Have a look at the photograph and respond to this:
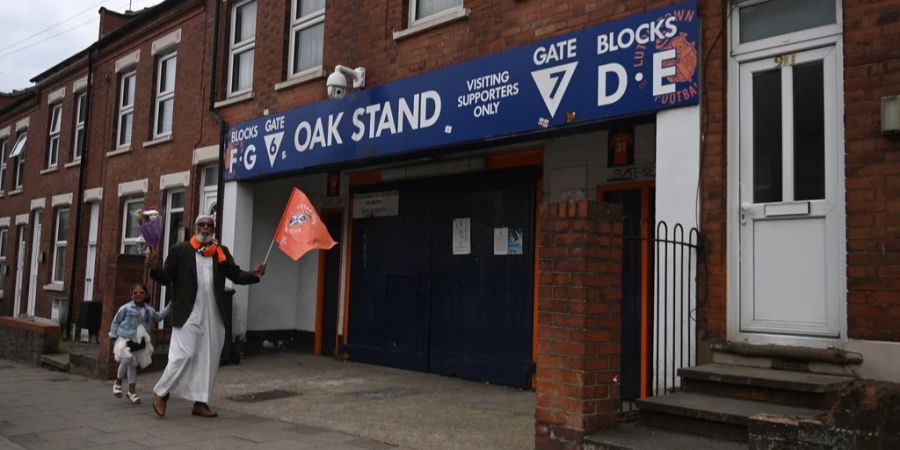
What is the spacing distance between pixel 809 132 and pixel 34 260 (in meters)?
20.0

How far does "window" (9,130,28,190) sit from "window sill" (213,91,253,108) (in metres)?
12.1

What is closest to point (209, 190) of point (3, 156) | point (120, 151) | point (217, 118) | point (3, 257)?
point (217, 118)

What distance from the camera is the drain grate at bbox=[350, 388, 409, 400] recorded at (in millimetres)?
8190

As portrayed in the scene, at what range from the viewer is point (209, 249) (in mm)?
7391

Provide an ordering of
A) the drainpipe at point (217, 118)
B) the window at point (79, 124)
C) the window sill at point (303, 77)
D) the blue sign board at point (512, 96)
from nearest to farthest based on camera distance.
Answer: the blue sign board at point (512, 96)
the window sill at point (303, 77)
the drainpipe at point (217, 118)
the window at point (79, 124)

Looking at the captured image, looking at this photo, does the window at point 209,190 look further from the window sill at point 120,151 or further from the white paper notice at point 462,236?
the white paper notice at point 462,236

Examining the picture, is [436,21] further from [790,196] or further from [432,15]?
[790,196]

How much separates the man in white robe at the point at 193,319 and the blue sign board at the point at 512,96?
8.64 feet

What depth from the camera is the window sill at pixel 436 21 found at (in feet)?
27.3

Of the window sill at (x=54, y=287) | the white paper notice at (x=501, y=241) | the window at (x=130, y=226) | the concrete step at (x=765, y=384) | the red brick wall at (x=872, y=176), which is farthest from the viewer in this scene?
the window sill at (x=54, y=287)

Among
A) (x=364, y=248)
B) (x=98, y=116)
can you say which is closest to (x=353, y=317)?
(x=364, y=248)

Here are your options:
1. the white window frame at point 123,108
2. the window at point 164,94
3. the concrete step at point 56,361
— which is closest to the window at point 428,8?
the window at point 164,94

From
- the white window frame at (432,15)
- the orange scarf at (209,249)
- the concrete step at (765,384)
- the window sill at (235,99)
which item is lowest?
the concrete step at (765,384)

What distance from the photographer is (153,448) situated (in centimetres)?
601
